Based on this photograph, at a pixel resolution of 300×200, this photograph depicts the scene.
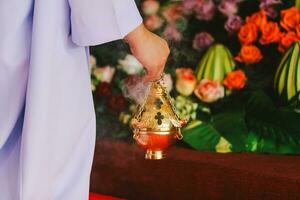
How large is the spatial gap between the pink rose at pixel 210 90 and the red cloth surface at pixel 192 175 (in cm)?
33

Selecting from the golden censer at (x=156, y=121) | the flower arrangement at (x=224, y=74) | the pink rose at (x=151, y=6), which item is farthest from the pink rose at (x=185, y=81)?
the golden censer at (x=156, y=121)

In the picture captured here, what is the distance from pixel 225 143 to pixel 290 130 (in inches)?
13.4

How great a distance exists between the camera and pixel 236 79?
116 inches

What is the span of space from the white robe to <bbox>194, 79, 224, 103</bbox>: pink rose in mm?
1659

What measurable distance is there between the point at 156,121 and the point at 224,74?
1316mm

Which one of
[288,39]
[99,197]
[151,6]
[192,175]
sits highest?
[151,6]

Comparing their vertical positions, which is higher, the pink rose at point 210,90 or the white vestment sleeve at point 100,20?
the white vestment sleeve at point 100,20

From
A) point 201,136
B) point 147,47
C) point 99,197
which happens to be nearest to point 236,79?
point 201,136

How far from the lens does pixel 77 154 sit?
1.38 meters

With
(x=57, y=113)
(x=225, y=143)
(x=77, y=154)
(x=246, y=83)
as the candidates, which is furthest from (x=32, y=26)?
(x=246, y=83)

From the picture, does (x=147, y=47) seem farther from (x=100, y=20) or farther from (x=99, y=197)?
(x=99, y=197)

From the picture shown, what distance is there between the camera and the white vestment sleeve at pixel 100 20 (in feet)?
4.17

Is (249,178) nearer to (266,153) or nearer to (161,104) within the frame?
(266,153)

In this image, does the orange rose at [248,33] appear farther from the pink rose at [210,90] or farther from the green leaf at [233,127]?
the green leaf at [233,127]
